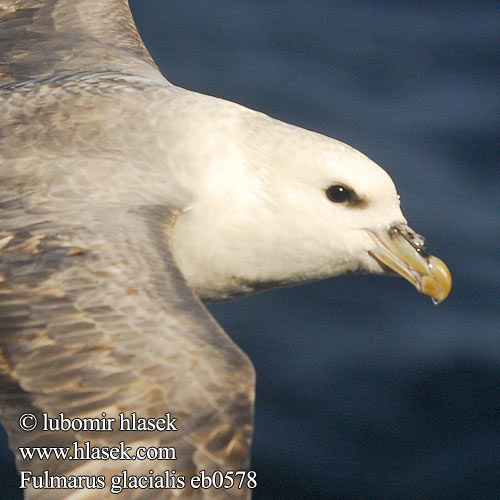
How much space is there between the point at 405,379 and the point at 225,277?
277cm

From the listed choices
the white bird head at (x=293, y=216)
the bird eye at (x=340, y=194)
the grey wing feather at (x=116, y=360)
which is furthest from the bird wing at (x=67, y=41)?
the grey wing feather at (x=116, y=360)

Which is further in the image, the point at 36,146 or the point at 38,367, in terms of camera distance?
the point at 36,146

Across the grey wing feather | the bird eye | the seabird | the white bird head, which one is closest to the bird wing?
the seabird

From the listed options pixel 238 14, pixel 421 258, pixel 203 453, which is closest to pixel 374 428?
pixel 421 258

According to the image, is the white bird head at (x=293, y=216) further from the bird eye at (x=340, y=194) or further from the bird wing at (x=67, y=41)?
the bird wing at (x=67, y=41)

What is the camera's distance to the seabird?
4.78 metres

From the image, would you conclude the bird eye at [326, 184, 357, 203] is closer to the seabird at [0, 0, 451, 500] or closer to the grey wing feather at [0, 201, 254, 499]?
the seabird at [0, 0, 451, 500]

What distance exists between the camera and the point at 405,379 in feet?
27.8

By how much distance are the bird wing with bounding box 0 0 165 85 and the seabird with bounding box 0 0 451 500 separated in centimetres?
3

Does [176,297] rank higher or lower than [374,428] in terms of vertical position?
higher

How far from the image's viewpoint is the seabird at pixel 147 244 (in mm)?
4777

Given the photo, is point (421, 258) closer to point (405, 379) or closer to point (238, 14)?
point (405, 379)

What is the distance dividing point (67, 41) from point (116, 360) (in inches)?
131

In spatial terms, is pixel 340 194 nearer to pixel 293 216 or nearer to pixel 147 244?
pixel 293 216
